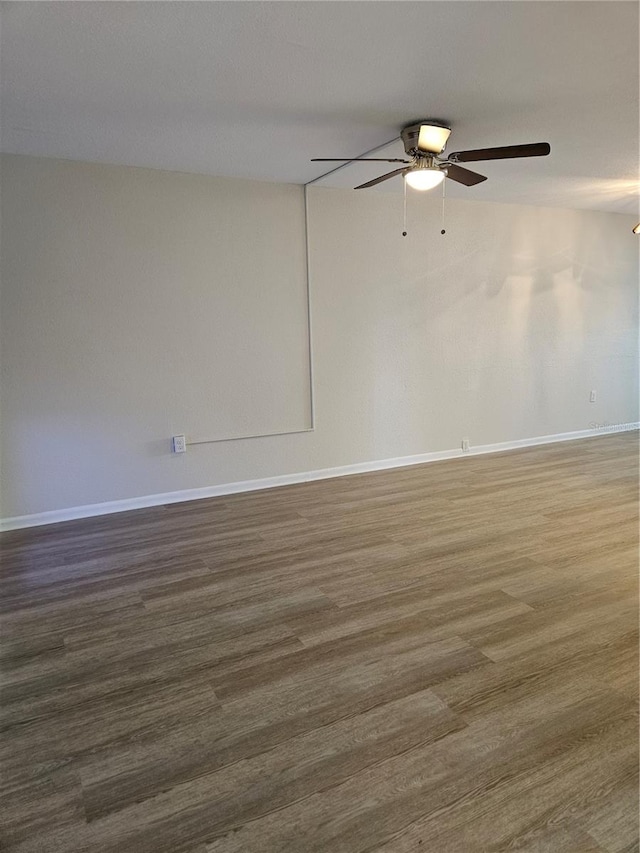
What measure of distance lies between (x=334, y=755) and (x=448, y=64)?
111 inches

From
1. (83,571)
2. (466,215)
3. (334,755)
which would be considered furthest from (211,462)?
(466,215)

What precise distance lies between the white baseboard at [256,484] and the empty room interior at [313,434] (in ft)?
0.09

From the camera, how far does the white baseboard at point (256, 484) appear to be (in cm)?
381

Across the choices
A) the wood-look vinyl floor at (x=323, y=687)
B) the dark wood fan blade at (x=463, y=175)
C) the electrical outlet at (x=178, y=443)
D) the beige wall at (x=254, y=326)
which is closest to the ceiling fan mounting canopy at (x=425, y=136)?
the dark wood fan blade at (x=463, y=175)

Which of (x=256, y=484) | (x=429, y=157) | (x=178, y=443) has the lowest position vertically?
(x=256, y=484)

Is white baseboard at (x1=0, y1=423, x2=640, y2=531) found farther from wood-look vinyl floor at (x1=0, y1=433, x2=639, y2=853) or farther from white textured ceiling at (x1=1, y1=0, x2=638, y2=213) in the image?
white textured ceiling at (x1=1, y1=0, x2=638, y2=213)

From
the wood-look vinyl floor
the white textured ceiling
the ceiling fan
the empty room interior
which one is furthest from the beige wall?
the ceiling fan

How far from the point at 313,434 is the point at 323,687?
9.57ft

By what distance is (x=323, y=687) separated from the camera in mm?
1956

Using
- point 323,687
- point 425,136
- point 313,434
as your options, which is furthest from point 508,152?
point 313,434

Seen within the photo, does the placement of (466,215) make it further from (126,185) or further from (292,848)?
(292,848)

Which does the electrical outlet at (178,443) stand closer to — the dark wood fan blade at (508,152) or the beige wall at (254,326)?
the beige wall at (254,326)

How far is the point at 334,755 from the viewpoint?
1638mm

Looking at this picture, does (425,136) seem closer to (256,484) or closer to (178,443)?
(178,443)
